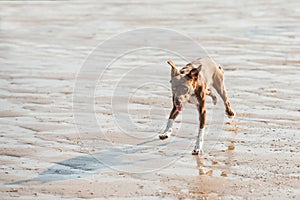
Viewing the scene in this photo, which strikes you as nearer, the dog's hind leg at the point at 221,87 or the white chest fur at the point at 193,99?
the white chest fur at the point at 193,99

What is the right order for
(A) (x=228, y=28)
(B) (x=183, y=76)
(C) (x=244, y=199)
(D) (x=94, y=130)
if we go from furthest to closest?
(A) (x=228, y=28) < (D) (x=94, y=130) < (B) (x=183, y=76) < (C) (x=244, y=199)

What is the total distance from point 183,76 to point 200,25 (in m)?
9.73

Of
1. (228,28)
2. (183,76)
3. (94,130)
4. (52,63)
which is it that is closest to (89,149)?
(94,130)

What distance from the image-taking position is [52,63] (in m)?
12.7

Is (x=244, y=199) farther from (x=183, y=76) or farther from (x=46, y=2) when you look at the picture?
(x=46, y=2)

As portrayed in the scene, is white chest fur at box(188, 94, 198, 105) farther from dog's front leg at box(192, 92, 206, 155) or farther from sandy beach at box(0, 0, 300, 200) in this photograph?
sandy beach at box(0, 0, 300, 200)

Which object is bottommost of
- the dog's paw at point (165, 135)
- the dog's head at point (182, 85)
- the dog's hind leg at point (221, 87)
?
the dog's paw at point (165, 135)

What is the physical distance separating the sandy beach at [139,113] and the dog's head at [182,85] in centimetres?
64

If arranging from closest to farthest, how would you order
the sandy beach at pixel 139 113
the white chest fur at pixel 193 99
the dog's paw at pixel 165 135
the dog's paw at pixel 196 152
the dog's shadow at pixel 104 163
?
the sandy beach at pixel 139 113 < the dog's shadow at pixel 104 163 < the dog's paw at pixel 196 152 < the white chest fur at pixel 193 99 < the dog's paw at pixel 165 135

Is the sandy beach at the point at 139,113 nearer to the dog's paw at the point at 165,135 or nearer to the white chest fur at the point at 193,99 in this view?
the dog's paw at the point at 165,135

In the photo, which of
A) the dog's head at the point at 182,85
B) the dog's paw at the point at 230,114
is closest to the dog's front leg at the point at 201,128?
the dog's head at the point at 182,85

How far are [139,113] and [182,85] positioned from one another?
1.81 m

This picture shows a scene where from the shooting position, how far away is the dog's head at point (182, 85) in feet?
24.5

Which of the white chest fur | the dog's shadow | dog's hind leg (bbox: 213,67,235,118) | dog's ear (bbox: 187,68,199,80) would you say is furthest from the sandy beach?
dog's ear (bbox: 187,68,199,80)
